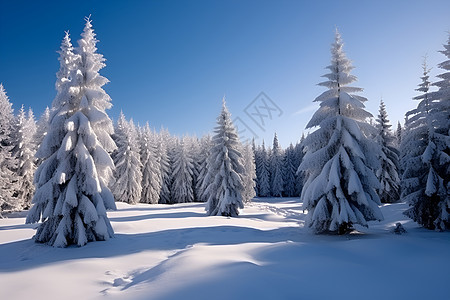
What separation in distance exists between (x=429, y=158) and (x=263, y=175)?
54832 millimetres

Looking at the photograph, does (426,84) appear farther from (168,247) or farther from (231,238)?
(168,247)

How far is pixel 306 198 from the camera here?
42.1 feet

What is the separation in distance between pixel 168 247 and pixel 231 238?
3326mm

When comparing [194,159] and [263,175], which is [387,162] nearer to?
[194,159]

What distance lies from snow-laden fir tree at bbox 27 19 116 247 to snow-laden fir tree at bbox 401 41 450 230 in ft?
58.6

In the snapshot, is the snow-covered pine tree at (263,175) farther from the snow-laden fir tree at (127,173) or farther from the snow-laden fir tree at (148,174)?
the snow-laden fir tree at (127,173)

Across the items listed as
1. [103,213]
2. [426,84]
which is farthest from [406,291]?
[426,84]

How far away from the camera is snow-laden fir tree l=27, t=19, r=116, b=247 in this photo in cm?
1067

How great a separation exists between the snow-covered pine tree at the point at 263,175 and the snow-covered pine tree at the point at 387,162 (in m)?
36.5

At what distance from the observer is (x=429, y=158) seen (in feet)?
47.1

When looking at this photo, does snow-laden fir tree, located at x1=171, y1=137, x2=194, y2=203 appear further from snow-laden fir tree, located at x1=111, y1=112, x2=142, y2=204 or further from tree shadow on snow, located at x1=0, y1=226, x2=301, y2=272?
tree shadow on snow, located at x1=0, y1=226, x2=301, y2=272

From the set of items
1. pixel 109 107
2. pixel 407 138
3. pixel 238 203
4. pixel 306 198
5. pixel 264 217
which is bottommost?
pixel 264 217

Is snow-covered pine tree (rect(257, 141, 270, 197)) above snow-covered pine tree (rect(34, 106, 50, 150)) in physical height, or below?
below

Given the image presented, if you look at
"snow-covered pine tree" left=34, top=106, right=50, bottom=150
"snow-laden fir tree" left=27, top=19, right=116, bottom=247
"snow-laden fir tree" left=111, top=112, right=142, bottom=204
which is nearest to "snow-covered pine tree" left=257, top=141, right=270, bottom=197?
"snow-laden fir tree" left=111, top=112, right=142, bottom=204
